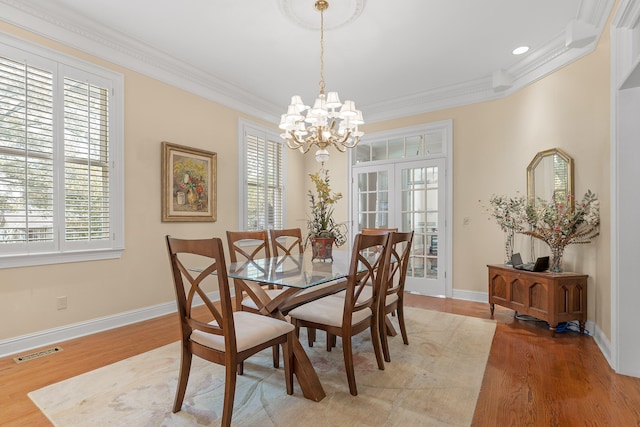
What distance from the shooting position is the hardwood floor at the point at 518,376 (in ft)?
6.15

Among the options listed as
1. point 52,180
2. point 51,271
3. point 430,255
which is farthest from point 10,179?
point 430,255

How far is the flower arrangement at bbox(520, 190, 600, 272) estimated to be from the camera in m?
3.03

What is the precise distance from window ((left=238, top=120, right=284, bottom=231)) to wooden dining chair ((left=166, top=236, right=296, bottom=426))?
2902 mm

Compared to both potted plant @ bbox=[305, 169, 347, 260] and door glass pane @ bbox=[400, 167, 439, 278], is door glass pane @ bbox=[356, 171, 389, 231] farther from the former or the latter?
potted plant @ bbox=[305, 169, 347, 260]

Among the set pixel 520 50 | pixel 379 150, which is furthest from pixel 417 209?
pixel 520 50

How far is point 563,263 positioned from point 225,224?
4.06 m

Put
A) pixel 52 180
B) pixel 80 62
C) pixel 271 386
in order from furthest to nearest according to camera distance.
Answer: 1. pixel 80 62
2. pixel 52 180
3. pixel 271 386

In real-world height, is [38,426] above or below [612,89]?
below

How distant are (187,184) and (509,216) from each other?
12.8 ft

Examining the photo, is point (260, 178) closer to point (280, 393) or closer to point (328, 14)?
point (328, 14)

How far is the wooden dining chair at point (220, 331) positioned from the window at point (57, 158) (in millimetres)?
1836

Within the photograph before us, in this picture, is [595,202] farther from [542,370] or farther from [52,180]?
[52,180]

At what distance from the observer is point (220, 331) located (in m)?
1.71

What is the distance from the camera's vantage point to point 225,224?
452cm
